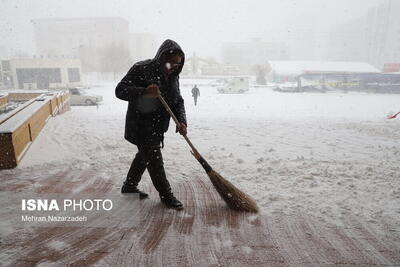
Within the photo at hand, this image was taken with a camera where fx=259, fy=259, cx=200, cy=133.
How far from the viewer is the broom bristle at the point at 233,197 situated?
300cm

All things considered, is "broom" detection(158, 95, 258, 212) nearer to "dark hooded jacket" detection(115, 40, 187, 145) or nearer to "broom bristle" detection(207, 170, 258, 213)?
"broom bristle" detection(207, 170, 258, 213)

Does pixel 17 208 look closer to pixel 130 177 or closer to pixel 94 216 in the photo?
pixel 94 216

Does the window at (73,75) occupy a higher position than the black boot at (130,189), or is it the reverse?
the window at (73,75)

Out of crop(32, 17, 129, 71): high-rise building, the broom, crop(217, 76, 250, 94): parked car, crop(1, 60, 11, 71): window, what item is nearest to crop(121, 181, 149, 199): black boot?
the broom

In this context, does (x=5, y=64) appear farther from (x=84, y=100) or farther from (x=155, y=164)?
(x=155, y=164)

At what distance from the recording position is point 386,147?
5.84 metres

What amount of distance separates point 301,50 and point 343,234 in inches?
4985

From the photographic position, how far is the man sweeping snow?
2676 millimetres

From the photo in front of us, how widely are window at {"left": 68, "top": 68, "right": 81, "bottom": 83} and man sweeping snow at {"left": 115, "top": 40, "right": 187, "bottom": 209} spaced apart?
4543 centimetres

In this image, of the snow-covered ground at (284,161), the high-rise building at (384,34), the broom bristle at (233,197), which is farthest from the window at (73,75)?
the high-rise building at (384,34)

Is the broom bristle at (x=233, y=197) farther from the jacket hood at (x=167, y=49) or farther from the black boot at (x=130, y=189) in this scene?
the jacket hood at (x=167, y=49)

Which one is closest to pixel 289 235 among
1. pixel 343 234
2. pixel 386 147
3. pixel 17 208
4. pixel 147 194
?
pixel 343 234

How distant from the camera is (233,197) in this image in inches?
120

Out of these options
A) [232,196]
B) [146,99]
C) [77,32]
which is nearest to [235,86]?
[232,196]
